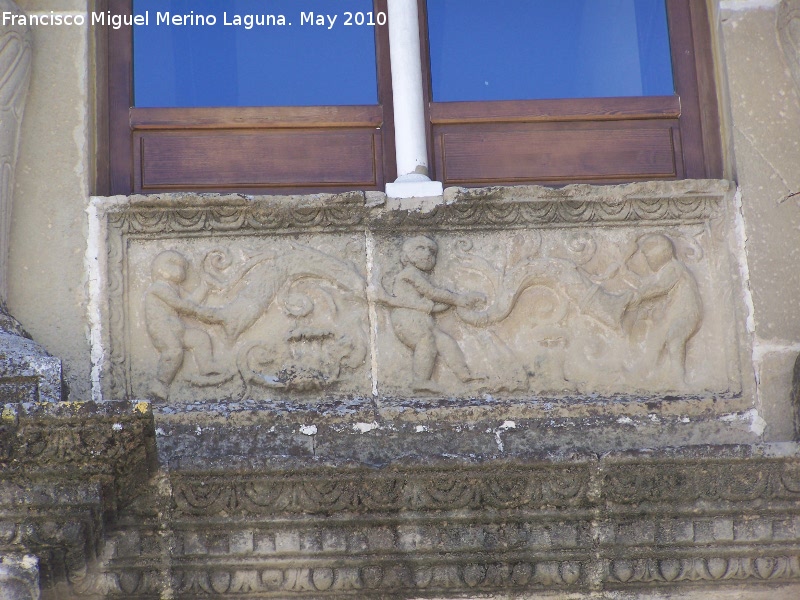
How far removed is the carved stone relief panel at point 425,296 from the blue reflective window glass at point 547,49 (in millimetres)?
533

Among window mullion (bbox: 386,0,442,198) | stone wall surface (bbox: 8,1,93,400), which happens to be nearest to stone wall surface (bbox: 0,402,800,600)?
stone wall surface (bbox: 8,1,93,400)

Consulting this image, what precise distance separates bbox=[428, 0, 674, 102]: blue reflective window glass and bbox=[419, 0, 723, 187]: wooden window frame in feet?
0.23

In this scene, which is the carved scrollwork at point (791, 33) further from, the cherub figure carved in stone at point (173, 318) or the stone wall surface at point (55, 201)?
the stone wall surface at point (55, 201)

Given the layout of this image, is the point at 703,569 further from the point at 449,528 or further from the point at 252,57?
the point at 252,57

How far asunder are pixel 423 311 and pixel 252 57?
1318 mm

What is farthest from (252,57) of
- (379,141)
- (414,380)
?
(414,380)

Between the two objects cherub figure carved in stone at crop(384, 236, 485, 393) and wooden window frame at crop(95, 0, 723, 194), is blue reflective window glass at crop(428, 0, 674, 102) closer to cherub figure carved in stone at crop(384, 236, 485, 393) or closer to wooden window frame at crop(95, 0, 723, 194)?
wooden window frame at crop(95, 0, 723, 194)

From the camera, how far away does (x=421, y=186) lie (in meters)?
5.50

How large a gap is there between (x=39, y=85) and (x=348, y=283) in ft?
4.79

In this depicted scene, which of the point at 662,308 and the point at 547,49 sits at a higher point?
the point at 547,49

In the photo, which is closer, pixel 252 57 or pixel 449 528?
pixel 449 528

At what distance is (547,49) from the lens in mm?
5898

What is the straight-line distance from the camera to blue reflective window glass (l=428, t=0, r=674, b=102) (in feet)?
19.1

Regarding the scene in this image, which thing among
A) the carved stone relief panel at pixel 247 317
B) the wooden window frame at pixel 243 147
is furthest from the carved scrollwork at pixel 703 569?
the wooden window frame at pixel 243 147
